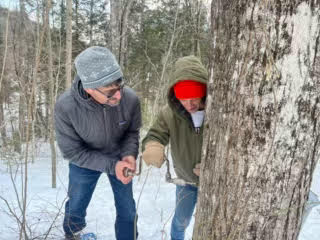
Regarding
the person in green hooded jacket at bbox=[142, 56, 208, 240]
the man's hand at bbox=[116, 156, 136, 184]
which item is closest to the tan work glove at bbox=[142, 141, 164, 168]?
the person in green hooded jacket at bbox=[142, 56, 208, 240]

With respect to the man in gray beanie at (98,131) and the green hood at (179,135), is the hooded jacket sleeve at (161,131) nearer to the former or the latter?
the green hood at (179,135)

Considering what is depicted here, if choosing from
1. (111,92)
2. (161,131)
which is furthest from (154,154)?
(111,92)

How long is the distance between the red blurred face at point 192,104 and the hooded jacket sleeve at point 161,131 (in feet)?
0.94

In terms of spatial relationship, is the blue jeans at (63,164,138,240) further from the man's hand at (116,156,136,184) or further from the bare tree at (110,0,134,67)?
the bare tree at (110,0,134,67)

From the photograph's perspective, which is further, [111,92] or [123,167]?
[123,167]

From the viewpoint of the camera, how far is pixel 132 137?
204 centimetres

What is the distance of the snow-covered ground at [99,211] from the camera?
2.54 meters

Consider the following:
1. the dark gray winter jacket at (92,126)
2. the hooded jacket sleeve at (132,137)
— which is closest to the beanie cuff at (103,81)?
the dark gray winter jacket at (92,126)

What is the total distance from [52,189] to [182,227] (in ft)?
9.19

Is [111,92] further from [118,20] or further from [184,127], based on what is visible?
[118,20]

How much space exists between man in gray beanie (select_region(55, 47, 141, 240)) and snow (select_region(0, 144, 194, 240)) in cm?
16

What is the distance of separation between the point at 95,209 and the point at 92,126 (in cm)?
181

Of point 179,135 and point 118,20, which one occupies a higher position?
point 118,20

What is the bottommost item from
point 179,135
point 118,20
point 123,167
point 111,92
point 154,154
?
point 123,167
